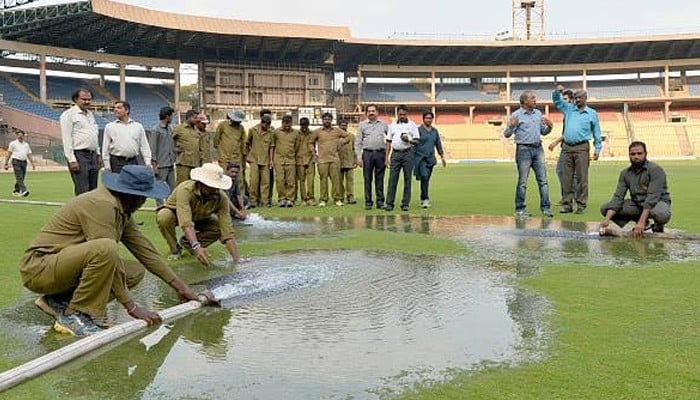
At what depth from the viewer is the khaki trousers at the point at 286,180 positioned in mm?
13539

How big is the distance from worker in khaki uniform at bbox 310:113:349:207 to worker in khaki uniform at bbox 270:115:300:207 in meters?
0.45

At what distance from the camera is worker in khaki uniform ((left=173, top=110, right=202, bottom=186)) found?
11.4 meters

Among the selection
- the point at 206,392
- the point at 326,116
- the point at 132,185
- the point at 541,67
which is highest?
the point at 541,67

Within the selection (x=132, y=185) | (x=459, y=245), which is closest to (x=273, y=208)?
(x=459, y=245)

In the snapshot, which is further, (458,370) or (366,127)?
(366,127)

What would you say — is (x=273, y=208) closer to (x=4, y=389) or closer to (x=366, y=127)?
(x=366, y=127)

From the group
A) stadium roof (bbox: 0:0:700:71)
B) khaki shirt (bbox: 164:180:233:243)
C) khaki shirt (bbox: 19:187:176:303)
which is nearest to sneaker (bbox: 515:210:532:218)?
khaki shirt (bbox: 164:180:233:243)

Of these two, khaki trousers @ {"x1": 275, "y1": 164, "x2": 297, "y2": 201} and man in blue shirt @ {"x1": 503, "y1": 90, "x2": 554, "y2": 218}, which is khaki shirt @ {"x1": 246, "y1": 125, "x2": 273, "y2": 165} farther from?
man in blue shirt @ {"x1": 503, "y1": 90, "x2": 554, "y2": 218}

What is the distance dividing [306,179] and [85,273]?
9819 millimetres

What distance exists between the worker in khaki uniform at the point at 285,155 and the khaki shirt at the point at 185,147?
230cm

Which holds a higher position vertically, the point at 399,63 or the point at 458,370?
the point at 399,63

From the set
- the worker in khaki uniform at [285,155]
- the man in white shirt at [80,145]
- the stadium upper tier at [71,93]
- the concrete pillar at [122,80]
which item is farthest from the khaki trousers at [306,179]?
the concrete pillar at [122,80]

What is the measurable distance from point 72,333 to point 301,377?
1.70 metres

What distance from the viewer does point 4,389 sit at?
3303 millimetres
